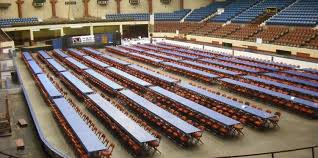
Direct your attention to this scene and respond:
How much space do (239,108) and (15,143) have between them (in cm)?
1000

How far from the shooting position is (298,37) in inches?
1362

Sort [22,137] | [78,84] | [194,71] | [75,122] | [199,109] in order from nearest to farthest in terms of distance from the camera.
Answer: [75,122] < [22,137] < [199,109] < [78,84] < [194,71]

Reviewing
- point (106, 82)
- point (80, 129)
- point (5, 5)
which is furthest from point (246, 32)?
point (5, 5)

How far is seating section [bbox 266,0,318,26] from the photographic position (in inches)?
1455

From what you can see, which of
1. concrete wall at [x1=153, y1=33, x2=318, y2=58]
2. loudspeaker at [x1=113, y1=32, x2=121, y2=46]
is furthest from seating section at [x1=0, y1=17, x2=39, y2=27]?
concrete wall at [x1=153, y1=33, x2=318, y2=58]

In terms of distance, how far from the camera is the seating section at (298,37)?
33516mm

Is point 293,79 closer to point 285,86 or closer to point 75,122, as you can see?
point 285,86

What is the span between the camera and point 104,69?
96.1ft

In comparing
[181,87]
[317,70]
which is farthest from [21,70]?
[317,70]

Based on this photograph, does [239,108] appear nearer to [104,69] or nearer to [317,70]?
[317,70]

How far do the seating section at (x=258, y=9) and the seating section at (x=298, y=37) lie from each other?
8.28 metres

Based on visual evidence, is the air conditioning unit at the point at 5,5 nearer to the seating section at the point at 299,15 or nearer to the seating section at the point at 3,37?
the seating section at the point at 3,37

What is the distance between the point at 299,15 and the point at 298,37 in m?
5.50

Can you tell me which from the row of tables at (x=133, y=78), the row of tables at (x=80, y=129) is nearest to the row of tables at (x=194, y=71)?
the row of tables at (x=133, y=78)
